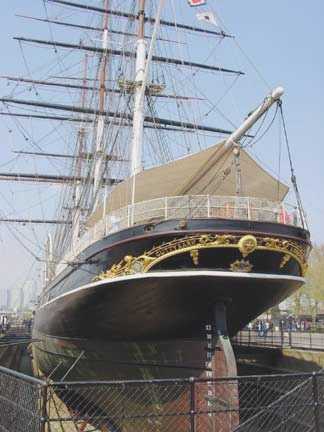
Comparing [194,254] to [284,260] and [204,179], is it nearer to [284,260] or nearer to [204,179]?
[284,260]

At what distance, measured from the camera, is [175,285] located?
33.6 ft

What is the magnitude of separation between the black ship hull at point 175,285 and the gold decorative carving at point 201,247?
0.07ft

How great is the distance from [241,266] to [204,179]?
2746mm

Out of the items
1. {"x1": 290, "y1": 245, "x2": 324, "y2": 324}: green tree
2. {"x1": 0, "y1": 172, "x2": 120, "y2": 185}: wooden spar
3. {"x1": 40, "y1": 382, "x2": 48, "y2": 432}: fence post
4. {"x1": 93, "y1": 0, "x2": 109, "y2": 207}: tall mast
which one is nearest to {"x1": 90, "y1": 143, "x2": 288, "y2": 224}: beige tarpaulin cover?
{"x1": 40, "y1": 382, "x2": 48, "y2": 432}: fence post

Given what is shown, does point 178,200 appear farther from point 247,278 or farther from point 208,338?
point 208,338

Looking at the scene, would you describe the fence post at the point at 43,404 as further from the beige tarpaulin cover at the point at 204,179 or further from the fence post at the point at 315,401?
the beige tarpaulin cover at the point at 204,179

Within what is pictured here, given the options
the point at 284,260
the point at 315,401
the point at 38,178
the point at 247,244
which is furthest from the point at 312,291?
the point at 315,401

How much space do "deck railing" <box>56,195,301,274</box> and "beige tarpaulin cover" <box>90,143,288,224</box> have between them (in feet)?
3.28

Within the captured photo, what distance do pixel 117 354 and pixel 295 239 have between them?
5.09 m

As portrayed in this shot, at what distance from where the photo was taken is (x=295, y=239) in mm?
10719

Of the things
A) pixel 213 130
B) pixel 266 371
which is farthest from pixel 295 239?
pixel 213 130

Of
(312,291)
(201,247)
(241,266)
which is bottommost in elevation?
(241,266)

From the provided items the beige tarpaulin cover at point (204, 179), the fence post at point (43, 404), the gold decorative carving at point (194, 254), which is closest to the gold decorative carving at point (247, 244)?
the gold decorative carving at point (194, 254)

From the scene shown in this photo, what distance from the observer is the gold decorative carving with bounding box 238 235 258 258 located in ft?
32.9
